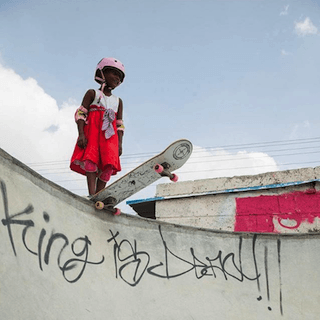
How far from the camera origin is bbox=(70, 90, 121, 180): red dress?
3.52m

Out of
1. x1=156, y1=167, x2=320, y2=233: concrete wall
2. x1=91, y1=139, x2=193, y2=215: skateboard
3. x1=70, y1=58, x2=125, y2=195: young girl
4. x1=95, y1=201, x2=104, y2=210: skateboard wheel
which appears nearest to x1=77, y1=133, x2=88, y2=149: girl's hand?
x1=70, y1=58, x2=125, y2=195: young girl

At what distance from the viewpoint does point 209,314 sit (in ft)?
11.0

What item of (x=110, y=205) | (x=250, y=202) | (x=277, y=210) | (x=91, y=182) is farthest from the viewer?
(x=250, y=202)

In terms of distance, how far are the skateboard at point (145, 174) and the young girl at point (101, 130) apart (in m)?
0.48

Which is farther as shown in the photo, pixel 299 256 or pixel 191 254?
pixel 299 256

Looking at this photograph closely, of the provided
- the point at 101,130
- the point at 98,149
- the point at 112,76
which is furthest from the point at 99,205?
the point at 112,76

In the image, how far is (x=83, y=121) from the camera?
11.9 ft

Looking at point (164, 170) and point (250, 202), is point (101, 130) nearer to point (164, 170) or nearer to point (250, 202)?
point (164, 170)

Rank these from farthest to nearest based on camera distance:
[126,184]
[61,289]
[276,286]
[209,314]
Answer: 1. [276,286]
2. [209,314]
3. [126,184]
4. [61,289]

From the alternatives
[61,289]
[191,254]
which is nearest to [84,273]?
[61,289]

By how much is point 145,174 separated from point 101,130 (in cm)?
88

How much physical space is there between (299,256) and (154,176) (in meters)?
2.40

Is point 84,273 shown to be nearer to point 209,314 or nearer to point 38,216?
point 38,216

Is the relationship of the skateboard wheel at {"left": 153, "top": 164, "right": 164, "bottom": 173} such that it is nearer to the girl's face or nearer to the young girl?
the young girl
